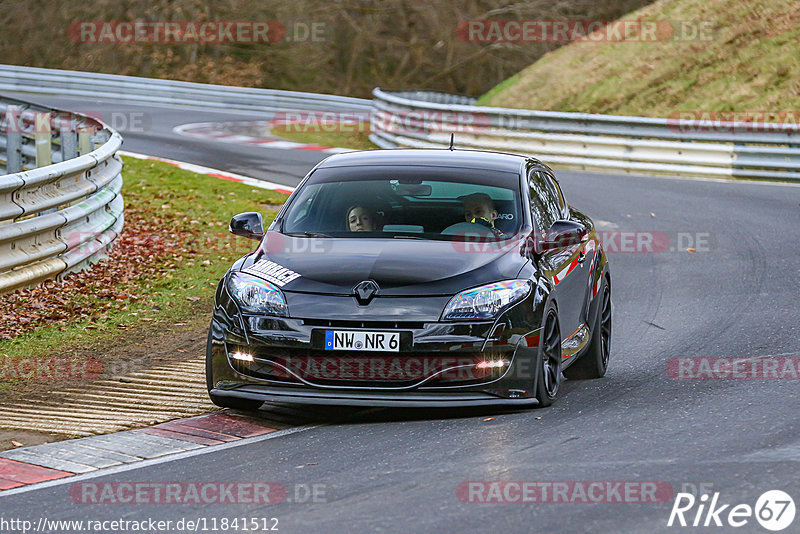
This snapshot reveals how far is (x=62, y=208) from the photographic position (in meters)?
12.3

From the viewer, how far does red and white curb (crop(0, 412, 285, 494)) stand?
6.29 meters

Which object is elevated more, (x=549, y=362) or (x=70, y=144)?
(x=70, y=144)

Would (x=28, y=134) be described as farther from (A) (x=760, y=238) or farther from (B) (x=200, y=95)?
(B) (x=200, y=95)

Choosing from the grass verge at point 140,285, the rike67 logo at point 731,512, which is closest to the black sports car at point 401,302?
the rike67 logo at point 731,512

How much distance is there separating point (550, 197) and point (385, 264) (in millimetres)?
2095

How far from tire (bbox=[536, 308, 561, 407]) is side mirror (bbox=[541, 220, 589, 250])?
21.9 inches

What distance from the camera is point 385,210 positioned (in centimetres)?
810

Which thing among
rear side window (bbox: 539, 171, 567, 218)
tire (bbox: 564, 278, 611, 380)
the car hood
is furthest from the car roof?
tire (bbox: 564, 278, 611, 380)

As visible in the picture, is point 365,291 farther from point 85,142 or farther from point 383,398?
point 85,142

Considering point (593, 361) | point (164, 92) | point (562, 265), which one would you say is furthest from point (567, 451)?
point (164, 92)

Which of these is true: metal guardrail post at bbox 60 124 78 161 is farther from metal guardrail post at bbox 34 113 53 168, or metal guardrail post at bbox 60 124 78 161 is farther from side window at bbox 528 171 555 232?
side window at bbox 528 171 555 232

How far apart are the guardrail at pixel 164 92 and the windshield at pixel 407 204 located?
29.6 meters

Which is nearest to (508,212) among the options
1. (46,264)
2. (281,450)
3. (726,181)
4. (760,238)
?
(281,450)

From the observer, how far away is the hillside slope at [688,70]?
97.2ft
